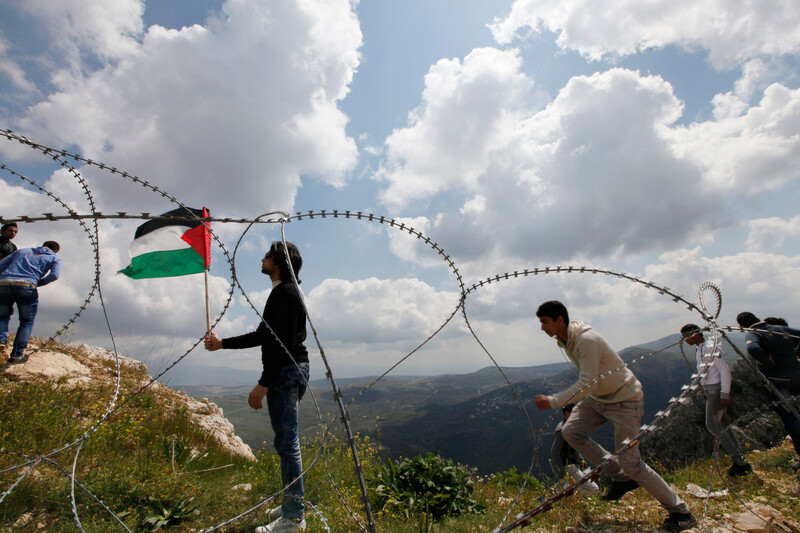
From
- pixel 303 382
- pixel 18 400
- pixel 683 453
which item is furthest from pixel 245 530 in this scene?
pixel 683 453

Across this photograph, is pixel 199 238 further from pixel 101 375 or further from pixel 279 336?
pixel 101 375

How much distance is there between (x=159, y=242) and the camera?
5832 mm

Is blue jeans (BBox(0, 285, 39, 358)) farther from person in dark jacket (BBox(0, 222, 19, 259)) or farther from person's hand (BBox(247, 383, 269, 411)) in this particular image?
person's hand (BBox(247, 383, 269, 411))

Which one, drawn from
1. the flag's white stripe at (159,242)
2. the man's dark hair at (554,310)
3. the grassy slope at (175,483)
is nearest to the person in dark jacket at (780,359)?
the grassy slope at (175,483)

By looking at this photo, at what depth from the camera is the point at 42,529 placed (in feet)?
11.3

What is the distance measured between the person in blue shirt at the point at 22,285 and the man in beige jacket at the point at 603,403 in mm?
8212

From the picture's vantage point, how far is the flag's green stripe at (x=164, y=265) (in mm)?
5793

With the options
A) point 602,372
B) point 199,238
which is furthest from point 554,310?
point 199,238

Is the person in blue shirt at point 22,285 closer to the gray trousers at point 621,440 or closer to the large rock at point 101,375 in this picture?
the large rock at point 101,375

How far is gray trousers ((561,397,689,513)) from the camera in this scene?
3699 millimetres

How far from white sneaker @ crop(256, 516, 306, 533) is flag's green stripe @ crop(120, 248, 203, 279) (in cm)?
376

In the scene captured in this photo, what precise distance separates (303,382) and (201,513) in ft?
6.38

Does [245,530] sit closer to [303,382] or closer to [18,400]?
[303,382]

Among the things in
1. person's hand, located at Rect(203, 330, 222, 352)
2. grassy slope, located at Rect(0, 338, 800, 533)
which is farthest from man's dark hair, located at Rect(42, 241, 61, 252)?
person's hand, located at Rect(203, 330, 222, 352)
